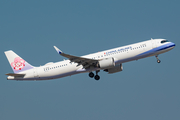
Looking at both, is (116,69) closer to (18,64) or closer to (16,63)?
(18,64)

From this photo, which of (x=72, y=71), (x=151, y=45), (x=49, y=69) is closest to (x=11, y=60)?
(x=49, y=69)

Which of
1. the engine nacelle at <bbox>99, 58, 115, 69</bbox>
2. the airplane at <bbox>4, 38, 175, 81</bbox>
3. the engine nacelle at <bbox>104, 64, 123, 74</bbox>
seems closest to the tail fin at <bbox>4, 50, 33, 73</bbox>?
the airplane at <bbox>4, 38, 175, 81</bbox>

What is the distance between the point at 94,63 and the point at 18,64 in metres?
14.8

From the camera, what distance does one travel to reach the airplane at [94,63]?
50625 millimetres

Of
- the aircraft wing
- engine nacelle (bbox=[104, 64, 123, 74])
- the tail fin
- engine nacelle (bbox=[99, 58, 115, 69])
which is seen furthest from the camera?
the tail fin

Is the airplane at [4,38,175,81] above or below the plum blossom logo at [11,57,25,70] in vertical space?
below

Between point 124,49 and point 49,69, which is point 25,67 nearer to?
point 49,69

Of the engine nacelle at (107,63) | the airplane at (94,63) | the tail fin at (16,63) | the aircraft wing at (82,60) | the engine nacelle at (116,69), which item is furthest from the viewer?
the tail fin at (16,63)

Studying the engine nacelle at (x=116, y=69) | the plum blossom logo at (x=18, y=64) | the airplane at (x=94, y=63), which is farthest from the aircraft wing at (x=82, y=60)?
the plum blossom logo at (x=18, y=64)

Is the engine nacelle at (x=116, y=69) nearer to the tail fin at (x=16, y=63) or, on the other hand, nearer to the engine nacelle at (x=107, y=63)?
the engine nacelle at (x=107, y=63)

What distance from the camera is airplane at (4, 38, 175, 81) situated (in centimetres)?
5062

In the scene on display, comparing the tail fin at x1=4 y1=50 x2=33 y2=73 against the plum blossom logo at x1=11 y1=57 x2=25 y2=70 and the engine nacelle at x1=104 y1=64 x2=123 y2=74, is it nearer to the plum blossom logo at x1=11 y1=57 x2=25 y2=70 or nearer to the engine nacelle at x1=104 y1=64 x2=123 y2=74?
the plum blossom logo at x1=11 y1=57 x2=25 y2=70

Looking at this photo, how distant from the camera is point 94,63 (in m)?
51.7

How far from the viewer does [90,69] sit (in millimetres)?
52438
